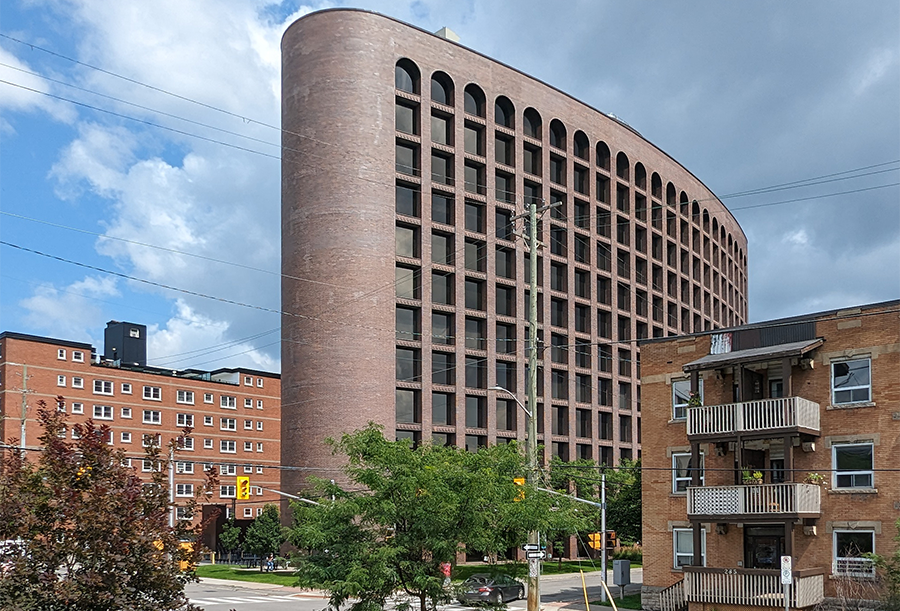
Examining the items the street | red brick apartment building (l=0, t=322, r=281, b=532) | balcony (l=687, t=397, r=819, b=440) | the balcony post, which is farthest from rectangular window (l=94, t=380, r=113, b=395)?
the balcony post

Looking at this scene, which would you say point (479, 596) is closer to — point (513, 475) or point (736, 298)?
point (513, 475)

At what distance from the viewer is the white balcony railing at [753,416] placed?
33.2 m

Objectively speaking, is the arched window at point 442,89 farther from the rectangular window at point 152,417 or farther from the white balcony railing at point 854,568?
the rectangular window at point 152,417

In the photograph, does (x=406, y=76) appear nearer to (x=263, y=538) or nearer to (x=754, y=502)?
(x=263, y=538)

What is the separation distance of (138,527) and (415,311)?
55950 mm

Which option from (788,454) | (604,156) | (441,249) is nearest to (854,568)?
(788,454)

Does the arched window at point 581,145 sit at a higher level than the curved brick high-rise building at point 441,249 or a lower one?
higher

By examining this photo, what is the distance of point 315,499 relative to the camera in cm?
2353

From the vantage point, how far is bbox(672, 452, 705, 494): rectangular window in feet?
126

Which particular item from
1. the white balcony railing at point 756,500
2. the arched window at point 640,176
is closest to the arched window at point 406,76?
the arched window at point 640,176

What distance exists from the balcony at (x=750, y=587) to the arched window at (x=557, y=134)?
52.1 meters

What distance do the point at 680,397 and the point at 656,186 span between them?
5827 cm

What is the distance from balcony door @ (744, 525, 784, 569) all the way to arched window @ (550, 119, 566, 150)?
167 feet

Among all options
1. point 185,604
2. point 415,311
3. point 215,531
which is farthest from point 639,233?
point 185,604
